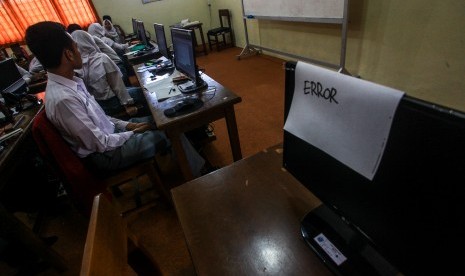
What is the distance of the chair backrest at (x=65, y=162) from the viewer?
3.95 feet

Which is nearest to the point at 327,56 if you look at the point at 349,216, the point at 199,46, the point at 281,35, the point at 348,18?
the point at 348,18

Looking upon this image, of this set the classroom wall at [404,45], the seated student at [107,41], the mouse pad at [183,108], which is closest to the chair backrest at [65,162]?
the mouse pad at [183,108]

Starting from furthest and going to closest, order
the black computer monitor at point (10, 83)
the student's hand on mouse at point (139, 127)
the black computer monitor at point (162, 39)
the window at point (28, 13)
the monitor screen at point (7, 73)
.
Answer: the window at point (28, 13) < the black computer monitor at point (162, 39) < the monitor screen at point (7, 73) < the black computer monitor at point (10, 83) < the student's hand on mouse at point (139, 127)

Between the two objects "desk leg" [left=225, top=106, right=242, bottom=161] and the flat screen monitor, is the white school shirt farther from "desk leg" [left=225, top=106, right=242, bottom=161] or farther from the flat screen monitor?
the flat screen monitor

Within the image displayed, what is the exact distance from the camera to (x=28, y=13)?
5.24m

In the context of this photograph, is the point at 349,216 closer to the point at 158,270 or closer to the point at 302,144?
the point at 302,144

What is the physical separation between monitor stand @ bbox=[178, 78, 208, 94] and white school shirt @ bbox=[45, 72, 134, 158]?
0.53 metres

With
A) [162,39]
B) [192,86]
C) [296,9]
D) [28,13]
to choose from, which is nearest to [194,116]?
[192,86]

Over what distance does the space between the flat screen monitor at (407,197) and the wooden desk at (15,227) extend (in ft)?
5.14

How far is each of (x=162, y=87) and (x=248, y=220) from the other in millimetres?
1470

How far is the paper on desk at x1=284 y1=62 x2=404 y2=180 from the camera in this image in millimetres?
375

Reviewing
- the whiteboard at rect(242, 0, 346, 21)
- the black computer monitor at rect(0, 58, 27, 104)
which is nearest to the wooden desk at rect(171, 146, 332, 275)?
the black computer monitor at rect(0, 58, 27, 104)

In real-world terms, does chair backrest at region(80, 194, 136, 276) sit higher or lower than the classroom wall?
higher

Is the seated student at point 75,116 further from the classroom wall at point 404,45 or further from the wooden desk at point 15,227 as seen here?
the classroom wall at point 404,45
